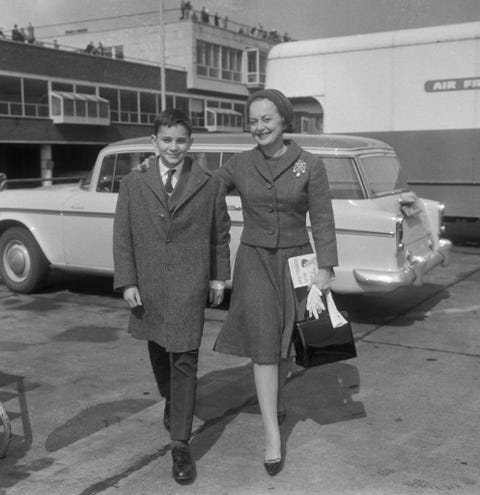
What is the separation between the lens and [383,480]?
3.37 metres

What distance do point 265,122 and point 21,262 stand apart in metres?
5.07

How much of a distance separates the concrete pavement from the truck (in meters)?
5.38

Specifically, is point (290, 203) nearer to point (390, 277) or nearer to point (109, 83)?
point (390, 277)

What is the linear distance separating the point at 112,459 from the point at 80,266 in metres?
4.06

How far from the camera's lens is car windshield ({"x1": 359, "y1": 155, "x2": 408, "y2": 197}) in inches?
252

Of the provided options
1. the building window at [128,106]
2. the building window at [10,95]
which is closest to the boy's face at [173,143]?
the building window at [10,95]

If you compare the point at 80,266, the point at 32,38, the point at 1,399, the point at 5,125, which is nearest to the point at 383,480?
the point at 1,399

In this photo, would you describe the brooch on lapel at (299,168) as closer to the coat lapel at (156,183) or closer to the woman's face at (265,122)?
the woman's face at (265,122)

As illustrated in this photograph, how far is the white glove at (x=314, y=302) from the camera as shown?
11.5 ft

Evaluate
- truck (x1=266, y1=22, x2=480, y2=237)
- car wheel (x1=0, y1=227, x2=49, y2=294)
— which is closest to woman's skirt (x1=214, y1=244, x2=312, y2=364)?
car wheel (x1=0, y1=227, x2=49, y2=294)

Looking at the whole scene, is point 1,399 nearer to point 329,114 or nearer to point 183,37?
point 329,114

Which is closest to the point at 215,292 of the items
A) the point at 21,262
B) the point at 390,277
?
the point at 390,277

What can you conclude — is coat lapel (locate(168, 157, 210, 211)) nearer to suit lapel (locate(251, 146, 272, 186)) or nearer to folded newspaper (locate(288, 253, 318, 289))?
suit lapel (locate(251, 146, 272, 186))

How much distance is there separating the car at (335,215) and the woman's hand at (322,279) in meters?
2.13
